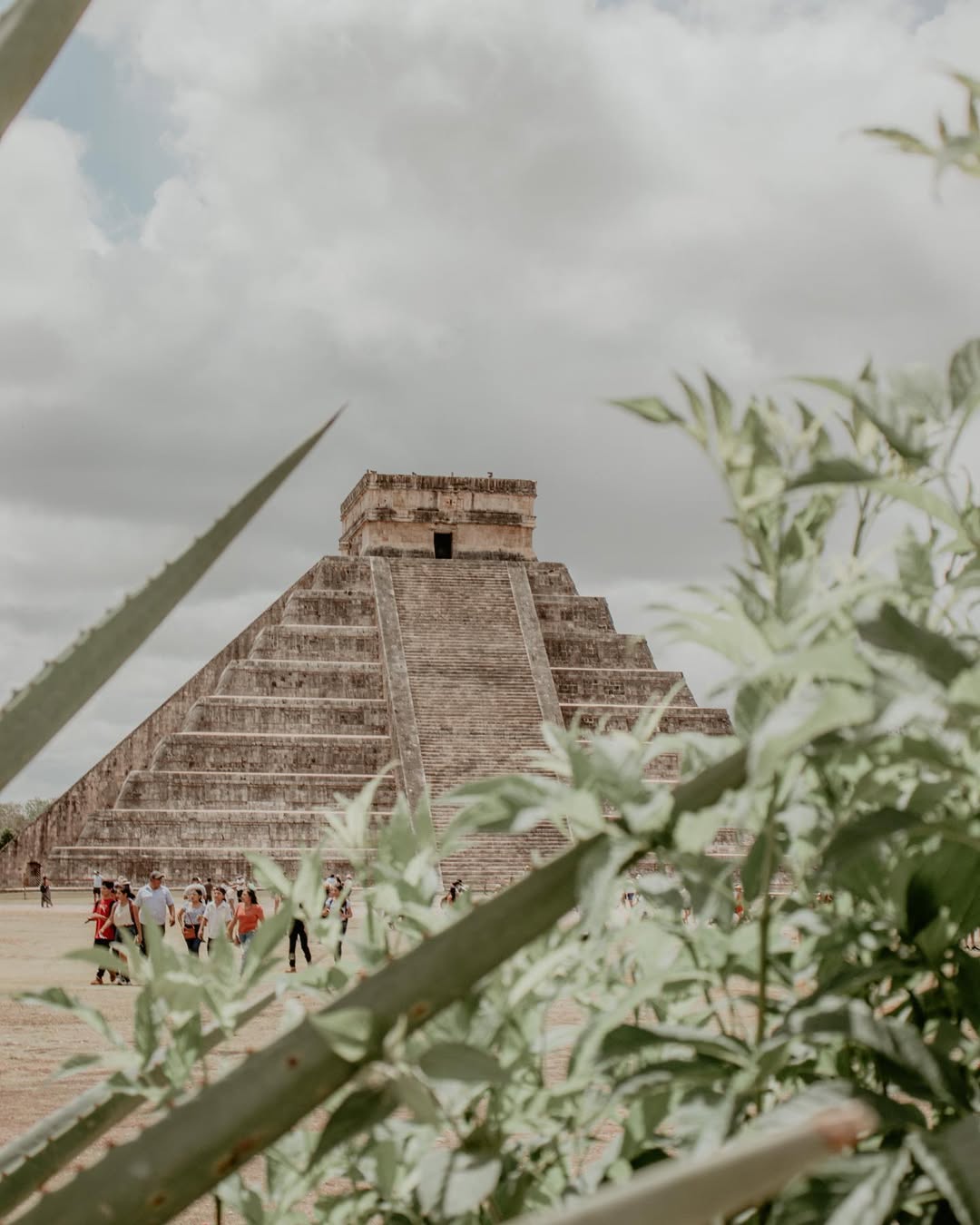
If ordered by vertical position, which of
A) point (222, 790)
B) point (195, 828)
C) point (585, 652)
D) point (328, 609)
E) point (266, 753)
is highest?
point (328, 609)

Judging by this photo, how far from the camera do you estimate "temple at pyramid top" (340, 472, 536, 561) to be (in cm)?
3244

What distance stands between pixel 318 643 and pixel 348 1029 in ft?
91.7

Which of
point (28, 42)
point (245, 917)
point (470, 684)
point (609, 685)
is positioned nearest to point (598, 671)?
point (609, 685)

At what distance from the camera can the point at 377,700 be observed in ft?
90.2

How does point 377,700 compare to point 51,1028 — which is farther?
point 377,700

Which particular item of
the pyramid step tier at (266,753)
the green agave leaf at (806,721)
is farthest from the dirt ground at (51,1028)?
the pyramid step tier at (266,753)

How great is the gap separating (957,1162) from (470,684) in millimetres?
27845

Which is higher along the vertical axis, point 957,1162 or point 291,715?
point 291,715

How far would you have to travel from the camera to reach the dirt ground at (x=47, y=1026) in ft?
17.5

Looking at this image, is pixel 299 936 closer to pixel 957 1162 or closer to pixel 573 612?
pixel 957 1162

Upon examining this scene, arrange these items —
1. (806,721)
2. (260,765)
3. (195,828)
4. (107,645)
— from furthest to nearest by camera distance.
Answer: (260,765) < (195,828) < (107,645) < (806,721)

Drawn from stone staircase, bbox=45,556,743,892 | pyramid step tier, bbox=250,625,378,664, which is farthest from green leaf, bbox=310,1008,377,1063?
pyramid step tier, bbox=250,625,378,664

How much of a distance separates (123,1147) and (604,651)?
96.3 ft

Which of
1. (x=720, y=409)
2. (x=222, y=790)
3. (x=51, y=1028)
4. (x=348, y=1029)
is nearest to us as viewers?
(x=348, y=1029)
